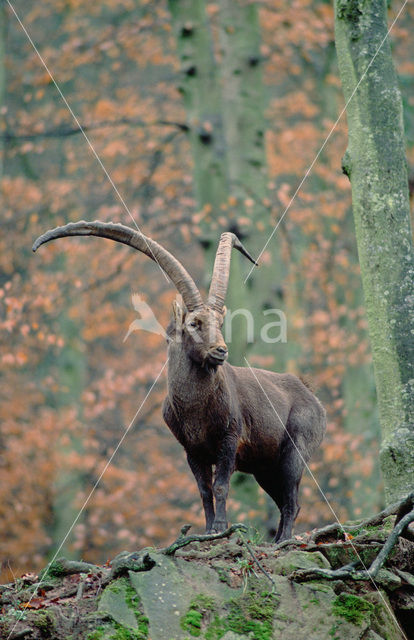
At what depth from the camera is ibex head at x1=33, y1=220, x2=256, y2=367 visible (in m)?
6.93

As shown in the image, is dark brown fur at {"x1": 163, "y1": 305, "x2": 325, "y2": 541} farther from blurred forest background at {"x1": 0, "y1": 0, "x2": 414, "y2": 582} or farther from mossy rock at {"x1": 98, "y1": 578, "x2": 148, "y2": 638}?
blurred forest background at {"x1": 0, "y1": 0, "x2": 414, "y2": 582}

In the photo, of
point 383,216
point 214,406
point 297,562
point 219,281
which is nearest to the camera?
point 297,562

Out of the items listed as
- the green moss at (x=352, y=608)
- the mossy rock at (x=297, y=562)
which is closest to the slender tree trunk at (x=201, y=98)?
the mossy rock at (x=297, y=562)

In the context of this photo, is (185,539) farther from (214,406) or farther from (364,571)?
(214,406)

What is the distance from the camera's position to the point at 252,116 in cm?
1348

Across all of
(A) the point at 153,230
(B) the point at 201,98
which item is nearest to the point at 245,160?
(B) the point at 201,98

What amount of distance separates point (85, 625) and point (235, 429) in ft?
9.68

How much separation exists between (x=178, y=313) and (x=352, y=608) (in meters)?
3.25

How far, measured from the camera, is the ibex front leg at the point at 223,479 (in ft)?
22.3

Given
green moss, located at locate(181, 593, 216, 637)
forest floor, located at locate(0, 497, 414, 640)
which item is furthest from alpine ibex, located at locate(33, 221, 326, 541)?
green moss, located at locate(181, 593, 216, 637)

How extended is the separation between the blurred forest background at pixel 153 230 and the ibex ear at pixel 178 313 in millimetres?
4531

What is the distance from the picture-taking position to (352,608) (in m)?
4.82

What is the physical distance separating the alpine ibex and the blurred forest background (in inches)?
164

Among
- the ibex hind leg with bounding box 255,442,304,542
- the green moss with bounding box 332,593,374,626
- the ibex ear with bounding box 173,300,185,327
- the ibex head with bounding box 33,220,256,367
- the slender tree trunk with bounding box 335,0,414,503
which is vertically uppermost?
the slender tree trunk with bounding box 335,0,414,503
